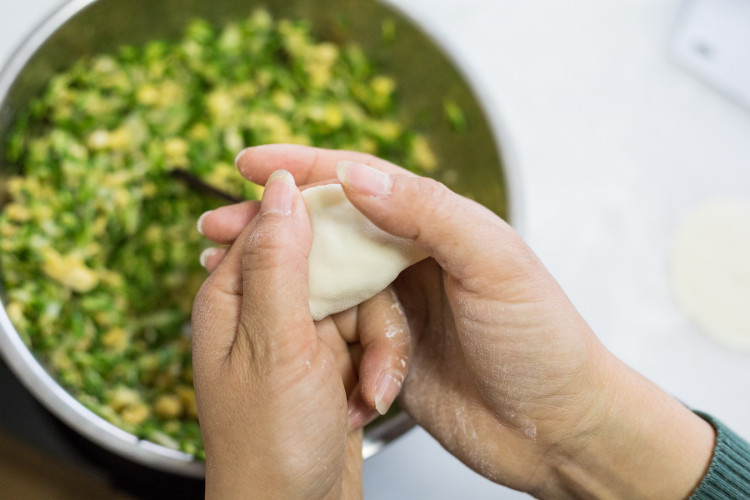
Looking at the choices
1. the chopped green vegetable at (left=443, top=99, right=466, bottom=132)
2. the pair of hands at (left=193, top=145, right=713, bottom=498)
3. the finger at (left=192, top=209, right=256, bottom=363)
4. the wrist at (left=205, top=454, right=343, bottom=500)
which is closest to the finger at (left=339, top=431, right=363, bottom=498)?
the pair of hands at (left=193, top=145, right=713, bottom=498)

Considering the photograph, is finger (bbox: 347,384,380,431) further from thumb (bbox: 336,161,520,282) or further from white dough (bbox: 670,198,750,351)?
white dough (bbox: 670,198,750,351)

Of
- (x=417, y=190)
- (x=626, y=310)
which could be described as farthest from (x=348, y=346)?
(x=626, y=310)

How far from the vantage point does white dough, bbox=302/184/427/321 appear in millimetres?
735

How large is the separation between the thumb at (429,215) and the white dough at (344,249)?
0.06 metres

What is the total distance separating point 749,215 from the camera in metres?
1.38

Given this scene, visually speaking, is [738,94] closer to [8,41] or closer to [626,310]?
[626,310]

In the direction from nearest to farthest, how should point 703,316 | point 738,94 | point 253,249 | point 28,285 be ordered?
point 253,249
point 28,285
point 703,316
point 738,94

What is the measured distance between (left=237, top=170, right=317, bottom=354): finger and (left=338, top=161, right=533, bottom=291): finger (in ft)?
0.25

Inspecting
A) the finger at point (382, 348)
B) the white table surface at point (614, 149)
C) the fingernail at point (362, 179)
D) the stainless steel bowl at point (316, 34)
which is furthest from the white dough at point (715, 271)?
the fingernail at point (362, 179)

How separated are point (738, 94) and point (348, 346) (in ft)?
3.81

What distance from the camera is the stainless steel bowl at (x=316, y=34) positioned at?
828mm

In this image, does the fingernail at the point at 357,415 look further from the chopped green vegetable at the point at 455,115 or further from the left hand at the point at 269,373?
the chopped green vegetable at the point at 455,115

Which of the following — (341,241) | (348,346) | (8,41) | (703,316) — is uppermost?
(8,41)

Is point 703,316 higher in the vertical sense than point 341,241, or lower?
lower
